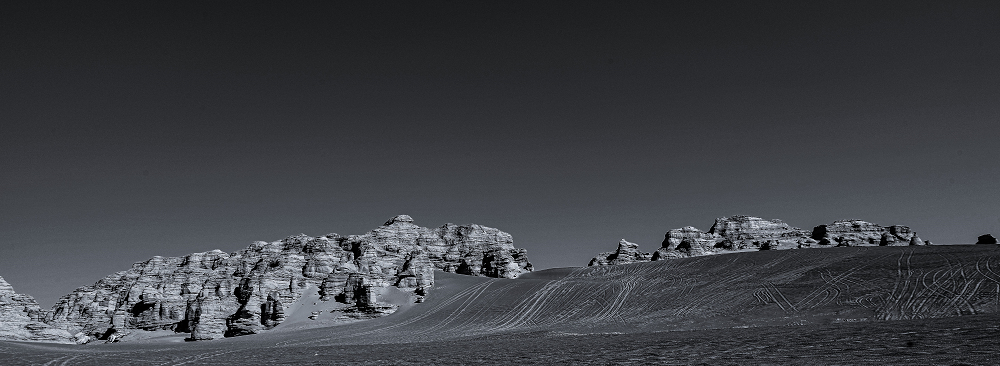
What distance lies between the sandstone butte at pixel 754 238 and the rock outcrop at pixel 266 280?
70.1 feet

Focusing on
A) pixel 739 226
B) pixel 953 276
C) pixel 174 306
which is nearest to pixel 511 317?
pixel 953 276

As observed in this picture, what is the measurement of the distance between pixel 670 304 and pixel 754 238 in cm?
6403

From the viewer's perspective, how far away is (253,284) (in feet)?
229

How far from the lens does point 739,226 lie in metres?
110

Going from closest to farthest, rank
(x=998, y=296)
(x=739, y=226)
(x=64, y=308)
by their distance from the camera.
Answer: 1. (x=998, y=296)
2. (x=64, y=308)
3. (x=739, y=226)

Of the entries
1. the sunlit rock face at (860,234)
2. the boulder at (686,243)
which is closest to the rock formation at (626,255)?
the boulder at (686,243)

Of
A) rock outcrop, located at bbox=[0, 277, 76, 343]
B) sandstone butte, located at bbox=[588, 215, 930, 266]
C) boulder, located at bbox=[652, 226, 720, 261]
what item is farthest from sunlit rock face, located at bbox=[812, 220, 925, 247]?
rock outcrop, located at bbox=[0, 277, 76, 343]

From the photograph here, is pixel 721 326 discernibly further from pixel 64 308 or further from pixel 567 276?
pixel 64 308

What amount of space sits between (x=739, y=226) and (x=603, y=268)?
44.8 m

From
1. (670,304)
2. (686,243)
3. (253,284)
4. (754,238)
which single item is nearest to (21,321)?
(253,284)

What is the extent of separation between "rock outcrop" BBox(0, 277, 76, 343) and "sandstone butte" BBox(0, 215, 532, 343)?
0.08 metres

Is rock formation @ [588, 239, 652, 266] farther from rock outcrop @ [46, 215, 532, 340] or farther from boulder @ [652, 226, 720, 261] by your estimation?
rock outcrop @ [46, 215, 532, 340]

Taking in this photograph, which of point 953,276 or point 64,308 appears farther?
point 64,308

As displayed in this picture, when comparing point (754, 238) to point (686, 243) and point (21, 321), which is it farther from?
point (21, 321)
